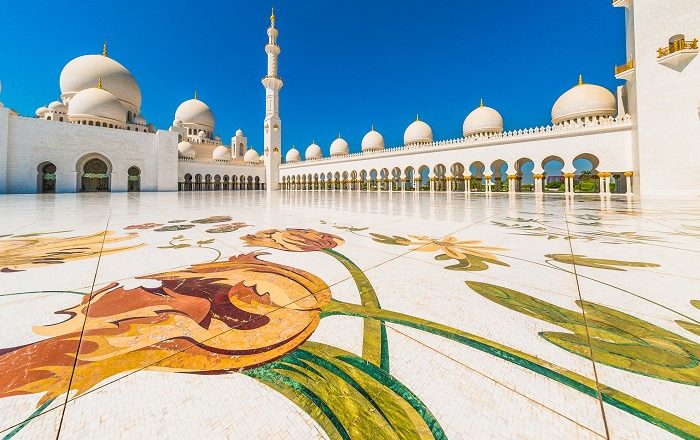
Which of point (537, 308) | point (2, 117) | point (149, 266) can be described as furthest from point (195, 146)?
point (537, 308)

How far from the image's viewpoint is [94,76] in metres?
21.6

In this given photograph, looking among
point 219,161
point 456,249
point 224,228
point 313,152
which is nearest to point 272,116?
point 313,152

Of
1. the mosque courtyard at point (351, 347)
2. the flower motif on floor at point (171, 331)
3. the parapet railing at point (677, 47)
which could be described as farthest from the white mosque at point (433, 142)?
the flower motif on floor at point (171, 331)

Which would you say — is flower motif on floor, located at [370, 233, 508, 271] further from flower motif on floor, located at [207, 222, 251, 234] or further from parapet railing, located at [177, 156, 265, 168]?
parapet railing, located at [177, 156, 265, 168]

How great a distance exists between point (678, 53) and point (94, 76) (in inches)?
1373

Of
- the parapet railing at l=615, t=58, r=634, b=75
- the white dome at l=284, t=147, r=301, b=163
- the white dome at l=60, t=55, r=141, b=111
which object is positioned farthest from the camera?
the white dome at l=284, t=147, r=301, b=163

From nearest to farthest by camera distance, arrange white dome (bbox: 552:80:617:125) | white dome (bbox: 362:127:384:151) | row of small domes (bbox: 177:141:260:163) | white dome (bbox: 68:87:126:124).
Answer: white dome (bbox: 552:80:617:125)
white dome (bbox: 68:87:126:124)
white dome (bbox: 362:127:384:151)
row of small domes (bbox: 177:141:260:163)

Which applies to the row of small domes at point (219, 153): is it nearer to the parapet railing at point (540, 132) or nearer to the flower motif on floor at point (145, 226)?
the parapet railing at point (540, 132)

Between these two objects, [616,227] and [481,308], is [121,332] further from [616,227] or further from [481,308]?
[616,227]

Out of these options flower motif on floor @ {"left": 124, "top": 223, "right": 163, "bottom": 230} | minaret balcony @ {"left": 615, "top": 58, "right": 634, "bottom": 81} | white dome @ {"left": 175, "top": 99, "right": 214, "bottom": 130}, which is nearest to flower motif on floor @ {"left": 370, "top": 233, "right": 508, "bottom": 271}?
flower motif on floor @ {"left": 124, "top": 223, "right": 163, "bottom": 230}

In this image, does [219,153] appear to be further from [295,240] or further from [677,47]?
[677,47]

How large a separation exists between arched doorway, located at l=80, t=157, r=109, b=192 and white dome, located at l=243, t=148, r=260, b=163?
14710 millimetres

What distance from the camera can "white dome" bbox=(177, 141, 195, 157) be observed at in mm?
28250

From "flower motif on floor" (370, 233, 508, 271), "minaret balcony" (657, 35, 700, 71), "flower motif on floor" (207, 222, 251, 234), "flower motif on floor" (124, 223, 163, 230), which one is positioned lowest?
"flower motif on floor" (370, 233, 508, 271)
